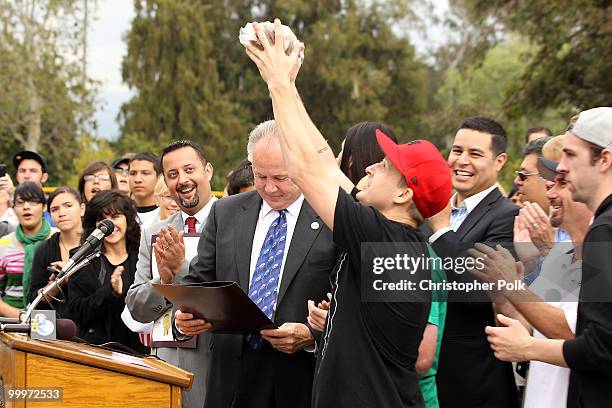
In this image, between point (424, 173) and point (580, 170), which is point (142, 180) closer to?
point (424, 173)

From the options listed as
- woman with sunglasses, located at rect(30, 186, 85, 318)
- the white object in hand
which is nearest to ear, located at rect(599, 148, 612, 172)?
the white object in hand

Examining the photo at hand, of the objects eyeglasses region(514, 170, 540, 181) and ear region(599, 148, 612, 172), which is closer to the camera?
ear region(599, 148, 612, 172)

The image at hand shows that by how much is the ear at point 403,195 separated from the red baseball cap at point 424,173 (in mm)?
17

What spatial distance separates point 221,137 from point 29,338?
41.1 meters

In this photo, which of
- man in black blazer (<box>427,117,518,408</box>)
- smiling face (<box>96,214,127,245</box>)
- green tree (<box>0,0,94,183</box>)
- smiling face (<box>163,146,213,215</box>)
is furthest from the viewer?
green tree (<box>0,0,94,183</box>)

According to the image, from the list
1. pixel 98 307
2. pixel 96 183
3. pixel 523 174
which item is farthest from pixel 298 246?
pixel 96 183

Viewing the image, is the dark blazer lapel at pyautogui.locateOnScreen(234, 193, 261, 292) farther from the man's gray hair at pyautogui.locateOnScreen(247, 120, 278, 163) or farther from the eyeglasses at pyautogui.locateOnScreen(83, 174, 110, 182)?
the eyeglasses at pyautogui.locateOnScreen(83, 174, 110, 182)

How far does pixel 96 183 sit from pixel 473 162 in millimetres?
4528

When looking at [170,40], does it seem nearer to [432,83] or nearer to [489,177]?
[432,83]

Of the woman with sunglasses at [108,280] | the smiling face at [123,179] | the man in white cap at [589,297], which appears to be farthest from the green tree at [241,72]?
the man in white cap at [589,297]

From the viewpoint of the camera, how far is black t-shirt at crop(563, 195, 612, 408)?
389 cm

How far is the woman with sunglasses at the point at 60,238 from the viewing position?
7882 millimetres

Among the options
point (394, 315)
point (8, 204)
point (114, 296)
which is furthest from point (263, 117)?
point (394, 315)

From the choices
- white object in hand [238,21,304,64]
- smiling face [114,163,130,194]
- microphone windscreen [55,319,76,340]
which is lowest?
microphone windscreen [55,319,76,340]
